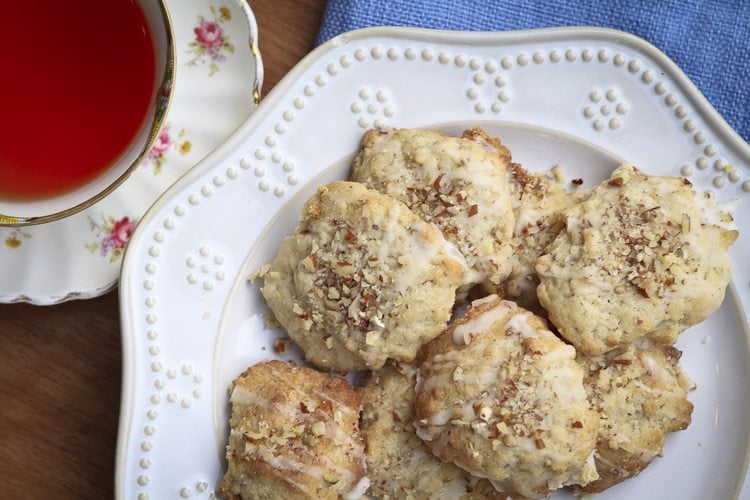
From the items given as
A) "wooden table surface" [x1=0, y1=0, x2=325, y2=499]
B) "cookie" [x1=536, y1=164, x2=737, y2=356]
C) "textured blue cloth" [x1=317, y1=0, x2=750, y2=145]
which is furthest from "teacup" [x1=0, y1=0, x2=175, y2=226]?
"cookie" [x1=536, y1=164, x2=737, y2=356]

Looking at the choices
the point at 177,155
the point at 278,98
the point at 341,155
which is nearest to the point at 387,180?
the point at 341,155

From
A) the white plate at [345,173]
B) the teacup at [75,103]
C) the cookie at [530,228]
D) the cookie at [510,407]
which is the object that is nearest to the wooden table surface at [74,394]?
the white plate at [345,173]

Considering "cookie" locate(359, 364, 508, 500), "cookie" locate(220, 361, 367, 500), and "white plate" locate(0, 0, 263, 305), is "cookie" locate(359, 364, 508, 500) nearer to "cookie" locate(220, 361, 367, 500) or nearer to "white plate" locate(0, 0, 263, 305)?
"cookie" locate(220, 361, 367, 500)

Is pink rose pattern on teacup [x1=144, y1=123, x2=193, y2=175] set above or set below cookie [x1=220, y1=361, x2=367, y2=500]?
above

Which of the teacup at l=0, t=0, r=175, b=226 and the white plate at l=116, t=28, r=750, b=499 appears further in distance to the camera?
the white plate at l=116, t=28, r=750, b=499

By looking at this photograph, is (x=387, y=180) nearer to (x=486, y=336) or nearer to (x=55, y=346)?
(x=486, y=336)

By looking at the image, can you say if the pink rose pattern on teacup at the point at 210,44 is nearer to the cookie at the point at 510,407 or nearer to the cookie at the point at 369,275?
the cookie at the point at 369,275
